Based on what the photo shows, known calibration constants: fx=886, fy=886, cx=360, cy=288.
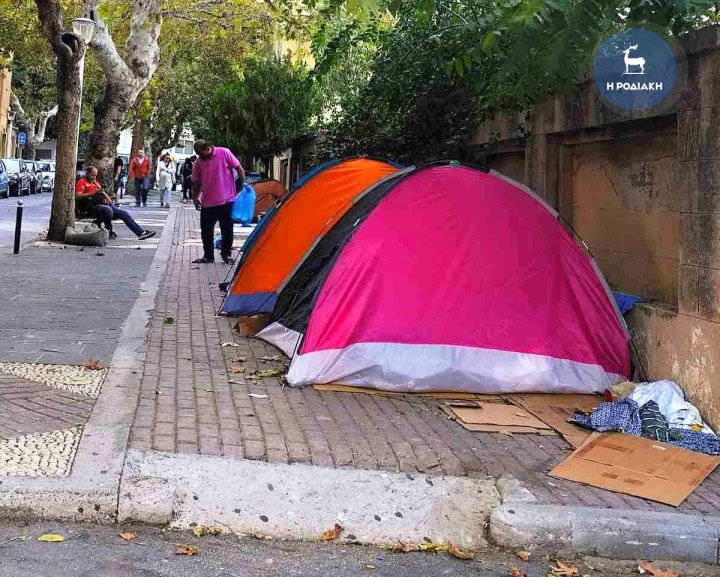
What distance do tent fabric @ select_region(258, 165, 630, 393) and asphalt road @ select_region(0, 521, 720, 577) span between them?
2390 millimetres

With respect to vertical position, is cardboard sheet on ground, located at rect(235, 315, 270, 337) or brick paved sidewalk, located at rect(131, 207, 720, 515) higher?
cardboard sheet on ground, located at rect(235, 315, 270, 337)

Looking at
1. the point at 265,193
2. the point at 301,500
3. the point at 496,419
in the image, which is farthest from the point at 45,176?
the point at 301,500

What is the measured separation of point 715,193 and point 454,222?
192cm

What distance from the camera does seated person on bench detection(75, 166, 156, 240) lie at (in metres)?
16.4

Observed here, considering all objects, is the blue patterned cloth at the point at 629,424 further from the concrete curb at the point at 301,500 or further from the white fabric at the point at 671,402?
the concrete curb at the point at 301,500

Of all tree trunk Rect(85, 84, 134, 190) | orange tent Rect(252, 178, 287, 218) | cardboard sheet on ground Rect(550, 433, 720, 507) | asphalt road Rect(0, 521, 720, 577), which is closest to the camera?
asphalt road Rect(0, 521, 720, 577)

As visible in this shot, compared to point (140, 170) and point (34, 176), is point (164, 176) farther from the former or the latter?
point (34, 176)

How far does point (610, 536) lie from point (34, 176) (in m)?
40.4

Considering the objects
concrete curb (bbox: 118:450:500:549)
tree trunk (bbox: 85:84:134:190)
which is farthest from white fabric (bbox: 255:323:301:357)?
tree trunk (bbox: 85:84:134:190)

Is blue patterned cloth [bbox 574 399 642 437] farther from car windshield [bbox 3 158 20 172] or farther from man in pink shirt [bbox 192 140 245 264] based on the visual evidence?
car windshield [bbox 3 158 20 172]

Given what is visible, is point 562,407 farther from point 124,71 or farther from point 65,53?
point 124,71

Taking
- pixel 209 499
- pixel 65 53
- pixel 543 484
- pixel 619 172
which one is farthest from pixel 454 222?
pixel 65 53

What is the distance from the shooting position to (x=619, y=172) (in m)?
7.20

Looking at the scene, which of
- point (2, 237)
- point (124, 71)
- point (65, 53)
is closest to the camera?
point (65, 53)
